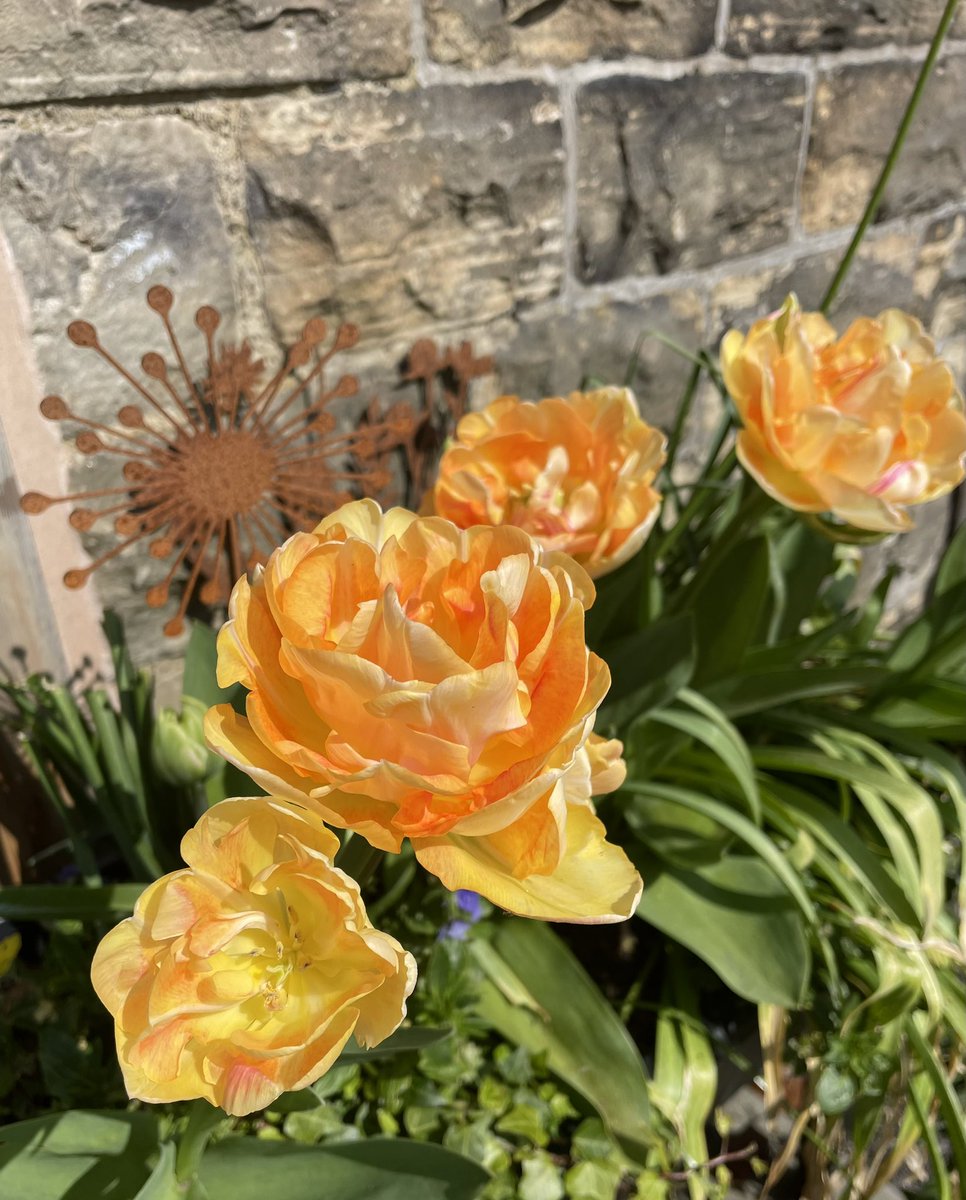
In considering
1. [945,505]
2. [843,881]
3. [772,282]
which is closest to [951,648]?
[843,881]

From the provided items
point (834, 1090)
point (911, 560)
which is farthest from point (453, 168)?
point (911, 560)

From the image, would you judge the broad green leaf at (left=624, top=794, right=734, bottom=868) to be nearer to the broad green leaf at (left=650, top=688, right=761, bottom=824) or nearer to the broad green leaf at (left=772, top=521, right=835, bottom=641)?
the broad green leaf at (left=650, top=688, right=761, bottom=824)

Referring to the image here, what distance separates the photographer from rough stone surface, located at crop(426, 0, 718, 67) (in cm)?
107

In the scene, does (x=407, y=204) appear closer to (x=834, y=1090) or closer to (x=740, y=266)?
(x=740, y=266)

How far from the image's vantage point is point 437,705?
45cm

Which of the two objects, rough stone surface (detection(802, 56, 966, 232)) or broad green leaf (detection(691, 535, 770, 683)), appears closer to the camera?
broad green leaf (detection(691, 535, 770, 683))

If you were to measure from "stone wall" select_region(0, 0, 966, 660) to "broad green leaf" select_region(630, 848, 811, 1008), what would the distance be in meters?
0.70

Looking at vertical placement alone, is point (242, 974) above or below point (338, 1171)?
above

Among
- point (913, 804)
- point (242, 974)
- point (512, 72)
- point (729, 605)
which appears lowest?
point (913, 804)

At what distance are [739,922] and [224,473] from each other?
791 mm

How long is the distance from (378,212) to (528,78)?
0.29m

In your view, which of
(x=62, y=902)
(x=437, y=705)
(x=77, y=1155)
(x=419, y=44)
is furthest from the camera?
(x=419, y=44)

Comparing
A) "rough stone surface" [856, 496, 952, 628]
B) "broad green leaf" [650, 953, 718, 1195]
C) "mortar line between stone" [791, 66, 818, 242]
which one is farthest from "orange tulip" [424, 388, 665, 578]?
"rough stone surface" [856, 496, 952, 628]

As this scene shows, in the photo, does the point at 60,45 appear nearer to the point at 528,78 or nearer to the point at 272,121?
the point at 272,121
